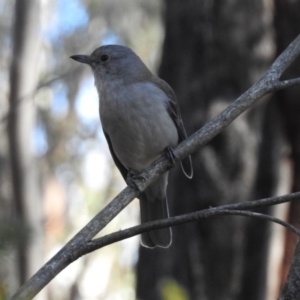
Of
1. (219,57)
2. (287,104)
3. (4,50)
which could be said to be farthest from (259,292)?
(4,50)

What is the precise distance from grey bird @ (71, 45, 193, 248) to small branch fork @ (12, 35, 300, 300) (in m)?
1.12

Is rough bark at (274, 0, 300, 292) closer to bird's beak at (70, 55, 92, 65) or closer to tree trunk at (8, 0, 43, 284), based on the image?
bird's beak at (70, 55, 92, 65)

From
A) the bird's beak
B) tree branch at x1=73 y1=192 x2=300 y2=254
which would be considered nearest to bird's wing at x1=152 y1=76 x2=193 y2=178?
the bird's beak

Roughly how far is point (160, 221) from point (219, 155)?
4.31m

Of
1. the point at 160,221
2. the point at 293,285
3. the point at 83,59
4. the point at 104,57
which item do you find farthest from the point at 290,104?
the point at 293,285

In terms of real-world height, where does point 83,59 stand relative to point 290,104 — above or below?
below

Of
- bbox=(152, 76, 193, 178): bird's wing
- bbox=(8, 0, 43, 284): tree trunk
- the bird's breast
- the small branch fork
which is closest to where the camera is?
the small branch fork

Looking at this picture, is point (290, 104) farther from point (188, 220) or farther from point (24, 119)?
point (188, 220)

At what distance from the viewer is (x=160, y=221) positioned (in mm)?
2387

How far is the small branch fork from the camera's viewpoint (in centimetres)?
228

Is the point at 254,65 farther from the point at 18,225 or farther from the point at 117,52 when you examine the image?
the point at 18,225

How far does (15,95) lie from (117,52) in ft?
4.89

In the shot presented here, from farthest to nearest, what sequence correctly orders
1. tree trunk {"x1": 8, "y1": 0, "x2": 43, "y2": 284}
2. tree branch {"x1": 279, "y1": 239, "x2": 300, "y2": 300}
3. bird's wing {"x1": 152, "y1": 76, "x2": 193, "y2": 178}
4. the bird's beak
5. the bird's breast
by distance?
tree trunk {"x1": 8, "y1": 0, "x2": 43, "y2": 284}
the bird's beak
bird's wing {"x1": 152, "y1": 76, "x2": 193, "y2": 178}
the bird's breast
tree branch {"x1": 279, "y1": 239, "x2": 300, "y2": 300}

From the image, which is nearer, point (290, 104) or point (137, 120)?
point (137, 120)
